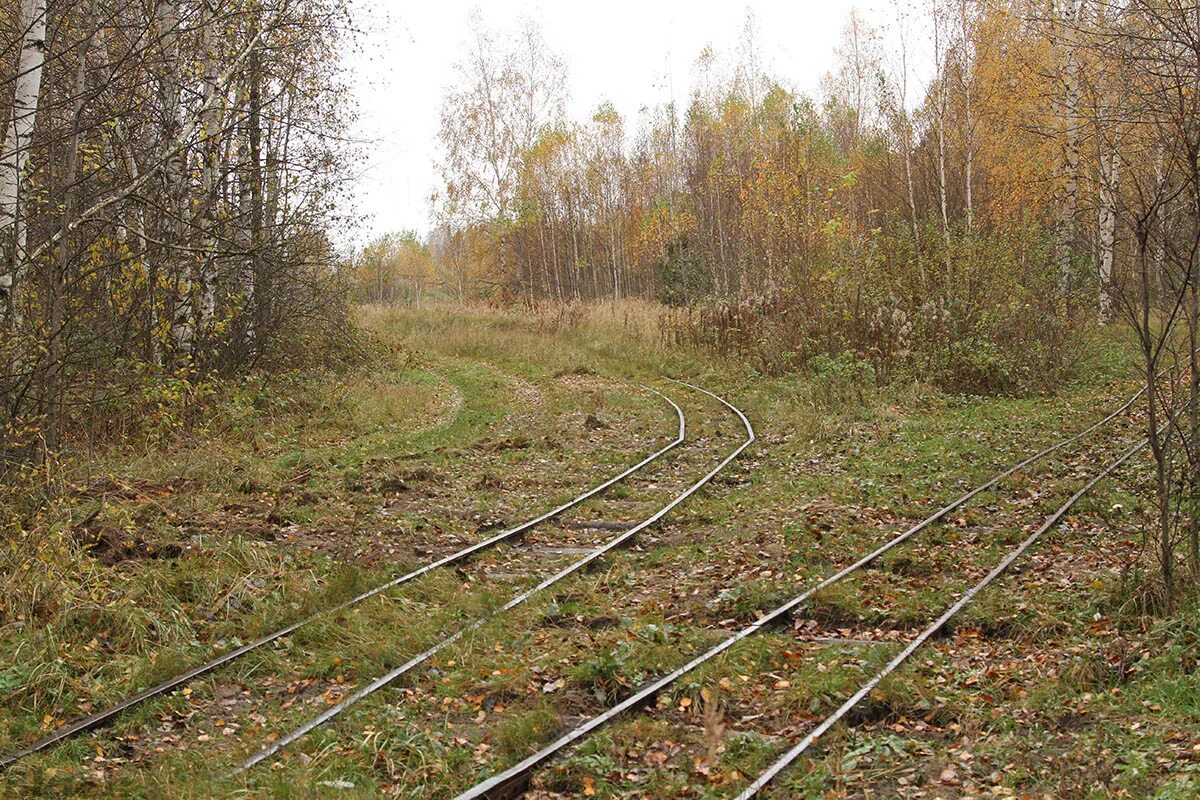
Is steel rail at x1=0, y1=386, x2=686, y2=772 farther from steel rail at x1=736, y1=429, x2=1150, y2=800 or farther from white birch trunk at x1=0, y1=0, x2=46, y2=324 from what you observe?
white birch trunk at x1=0, y1=0, x2=46, y2=324

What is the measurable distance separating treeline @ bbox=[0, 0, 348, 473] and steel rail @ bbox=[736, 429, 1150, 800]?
6550 millimetres

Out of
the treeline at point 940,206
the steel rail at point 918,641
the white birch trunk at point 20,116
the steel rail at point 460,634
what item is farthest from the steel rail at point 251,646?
the treeline at point 940,206

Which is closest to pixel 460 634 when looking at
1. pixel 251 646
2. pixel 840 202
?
pixel 251 646

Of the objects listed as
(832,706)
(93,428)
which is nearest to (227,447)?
(93,428)

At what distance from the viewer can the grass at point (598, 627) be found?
4973mm

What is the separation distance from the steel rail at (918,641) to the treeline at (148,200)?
655cm

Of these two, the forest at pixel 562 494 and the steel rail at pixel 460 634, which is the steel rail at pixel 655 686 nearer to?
the forest at pixel 562 494

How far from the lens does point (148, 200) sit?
8.55 meters

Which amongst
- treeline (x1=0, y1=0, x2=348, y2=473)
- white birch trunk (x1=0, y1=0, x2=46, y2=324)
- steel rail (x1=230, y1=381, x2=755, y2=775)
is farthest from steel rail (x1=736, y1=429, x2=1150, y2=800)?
white birch trunk (x1=0, y1=0, x2=46, y2=324)

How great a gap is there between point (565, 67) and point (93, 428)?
38.3 metres

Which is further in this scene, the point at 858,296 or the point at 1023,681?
the point at 858,296

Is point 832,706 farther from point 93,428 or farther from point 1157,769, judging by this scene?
point 93,428

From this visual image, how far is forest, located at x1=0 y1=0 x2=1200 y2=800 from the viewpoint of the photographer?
528 centimetres

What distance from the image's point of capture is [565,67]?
45969 millimetres
